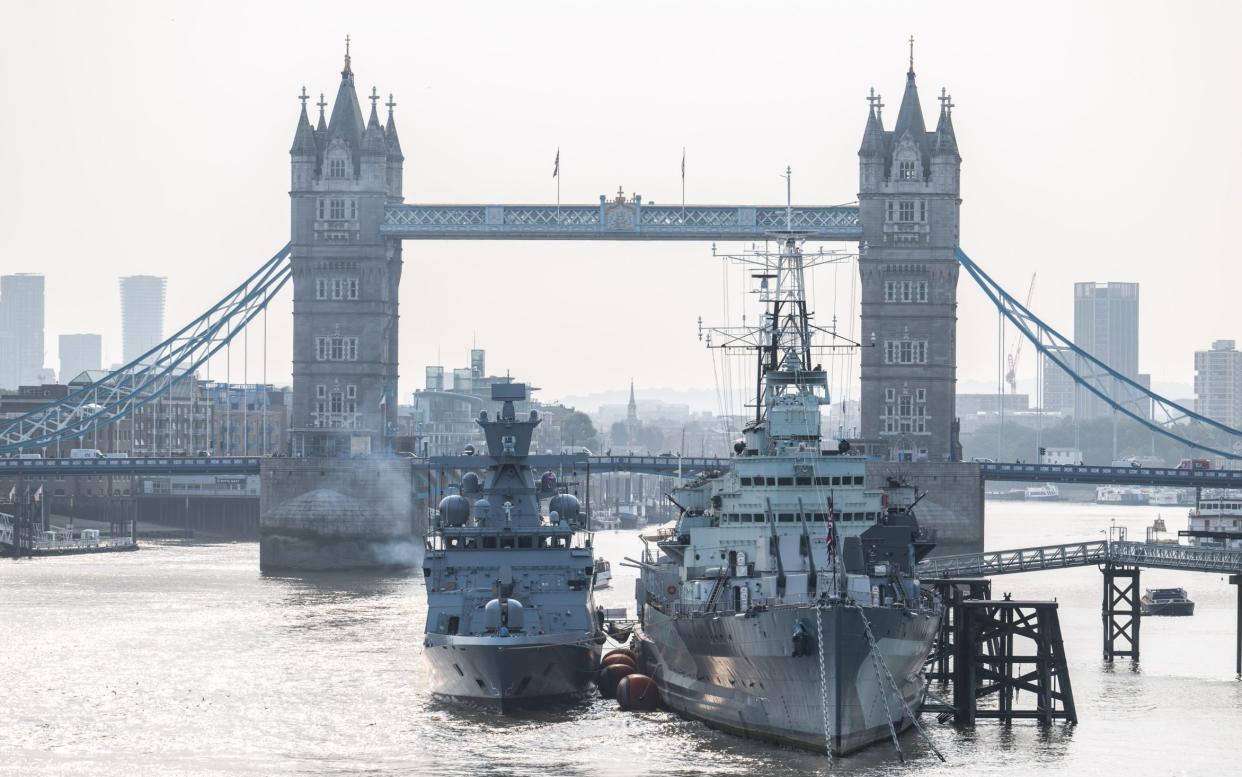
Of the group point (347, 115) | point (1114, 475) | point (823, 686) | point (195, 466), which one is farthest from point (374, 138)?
point (823, 686)

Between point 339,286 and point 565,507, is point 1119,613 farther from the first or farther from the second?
point 339,286

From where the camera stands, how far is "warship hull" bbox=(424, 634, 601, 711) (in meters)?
72.9

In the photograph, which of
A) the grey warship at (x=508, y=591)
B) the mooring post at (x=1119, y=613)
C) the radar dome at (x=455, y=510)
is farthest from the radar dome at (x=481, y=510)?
the mooring post at (x=1119, y=613)

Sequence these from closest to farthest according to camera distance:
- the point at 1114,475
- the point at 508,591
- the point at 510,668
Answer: the point at 510,668 → the point at 508,591 → the point at 1114,475

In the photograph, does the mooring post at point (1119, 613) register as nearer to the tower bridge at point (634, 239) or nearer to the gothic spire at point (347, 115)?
the tower bridge at point (634, 239)

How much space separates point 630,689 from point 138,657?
23156 millimetres

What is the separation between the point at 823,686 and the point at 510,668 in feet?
46.1

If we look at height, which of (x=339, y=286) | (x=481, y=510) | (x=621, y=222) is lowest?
(x=481, y=510)

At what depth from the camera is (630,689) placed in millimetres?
74500

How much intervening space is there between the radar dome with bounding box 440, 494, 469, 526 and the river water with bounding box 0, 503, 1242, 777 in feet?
19.1

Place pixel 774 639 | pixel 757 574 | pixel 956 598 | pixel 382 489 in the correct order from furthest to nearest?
pixel 382 489 < pixel 956 598 < pixel 757 574 < pixel 774 639

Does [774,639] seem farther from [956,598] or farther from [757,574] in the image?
[956,598]

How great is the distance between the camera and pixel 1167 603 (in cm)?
10900

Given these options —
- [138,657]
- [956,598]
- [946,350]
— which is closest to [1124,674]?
[956,598]
